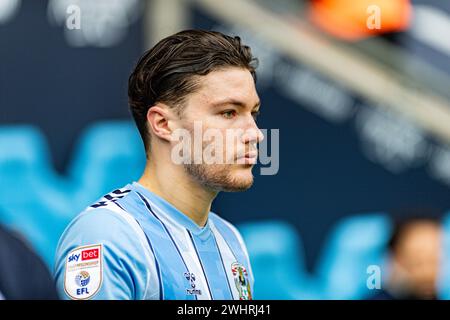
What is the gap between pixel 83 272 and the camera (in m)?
2.09

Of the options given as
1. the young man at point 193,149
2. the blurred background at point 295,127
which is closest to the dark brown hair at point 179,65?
the young man at point 193,149

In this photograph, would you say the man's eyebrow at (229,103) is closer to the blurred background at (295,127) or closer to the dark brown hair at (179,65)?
the dark brown hair at (179,65)

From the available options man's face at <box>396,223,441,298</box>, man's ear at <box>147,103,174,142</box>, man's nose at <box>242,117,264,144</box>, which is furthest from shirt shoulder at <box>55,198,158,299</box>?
man's face at <box>396,223,441,298</box>

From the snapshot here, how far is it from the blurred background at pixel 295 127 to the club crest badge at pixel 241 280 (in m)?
1.22

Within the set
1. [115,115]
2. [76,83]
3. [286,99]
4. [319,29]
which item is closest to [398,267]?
[286,99]

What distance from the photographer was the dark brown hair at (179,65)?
2.31 meters

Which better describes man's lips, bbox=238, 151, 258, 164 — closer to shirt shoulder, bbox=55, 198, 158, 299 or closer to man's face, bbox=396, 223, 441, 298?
shirt shoulder, bbox=55, 198, 158, 299

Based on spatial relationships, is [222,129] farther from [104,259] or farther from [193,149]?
[104,259]

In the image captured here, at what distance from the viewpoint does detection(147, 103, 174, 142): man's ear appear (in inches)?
91.9

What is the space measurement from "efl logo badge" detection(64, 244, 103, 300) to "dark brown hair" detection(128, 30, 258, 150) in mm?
447

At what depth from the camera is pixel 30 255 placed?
78.6 inches

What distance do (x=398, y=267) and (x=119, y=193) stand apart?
68.5 inches
